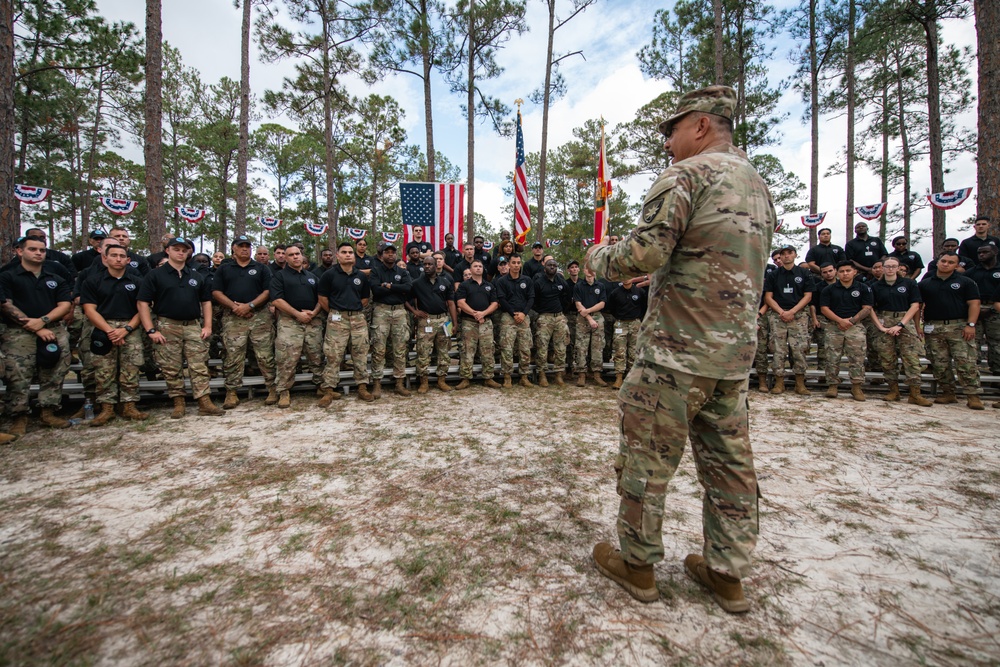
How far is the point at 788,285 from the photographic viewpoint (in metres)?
6.94

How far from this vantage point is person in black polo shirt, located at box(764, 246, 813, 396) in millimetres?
6844

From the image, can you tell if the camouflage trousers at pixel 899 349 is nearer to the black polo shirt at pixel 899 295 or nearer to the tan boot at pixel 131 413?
the black polo shirt at pixel 899 295

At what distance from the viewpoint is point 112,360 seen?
5.02 meters

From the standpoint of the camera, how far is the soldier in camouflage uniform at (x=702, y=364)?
197cm

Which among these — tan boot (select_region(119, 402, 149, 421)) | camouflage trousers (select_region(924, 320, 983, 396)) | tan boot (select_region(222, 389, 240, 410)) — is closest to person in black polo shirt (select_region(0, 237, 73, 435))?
tan boot (select_region(119, 402, 149, 421))

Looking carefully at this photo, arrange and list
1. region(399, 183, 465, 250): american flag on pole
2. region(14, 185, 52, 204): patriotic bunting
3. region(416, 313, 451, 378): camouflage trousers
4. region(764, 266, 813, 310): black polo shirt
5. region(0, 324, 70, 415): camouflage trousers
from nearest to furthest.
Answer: region(0, 324, 70, 415): camouflage trousers
region(416, 313, 451, 378): camouflage trousers
region(764, 266, 813, 310): black polo shirt
region(14, 185, 52, 204): patriotic bunting
region(399, 183, 465, 250): american flag on pole

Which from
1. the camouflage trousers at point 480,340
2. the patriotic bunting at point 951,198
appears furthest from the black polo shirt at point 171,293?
the patriotic bunting at point 951,198

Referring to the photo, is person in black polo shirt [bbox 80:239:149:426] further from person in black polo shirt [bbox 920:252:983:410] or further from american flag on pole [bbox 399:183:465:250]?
person in black polo shirt [bbox 920:252:983:410]

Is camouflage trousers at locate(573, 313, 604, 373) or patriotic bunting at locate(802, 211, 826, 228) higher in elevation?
patriotic bunting at locate(802, 211, 826, 228)

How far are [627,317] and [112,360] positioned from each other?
7131 millimetres

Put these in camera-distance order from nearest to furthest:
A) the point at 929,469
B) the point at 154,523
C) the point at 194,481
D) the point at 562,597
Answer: the point at 562,597, the point at 154,523, the point at 194,481, the point at 929,469

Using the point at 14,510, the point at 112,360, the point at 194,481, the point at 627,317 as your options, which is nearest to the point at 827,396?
the point at 627,317

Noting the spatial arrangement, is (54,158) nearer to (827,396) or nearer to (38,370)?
(38,370)

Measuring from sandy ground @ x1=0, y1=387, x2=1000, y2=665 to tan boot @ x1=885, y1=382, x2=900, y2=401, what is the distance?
7.06 ft
